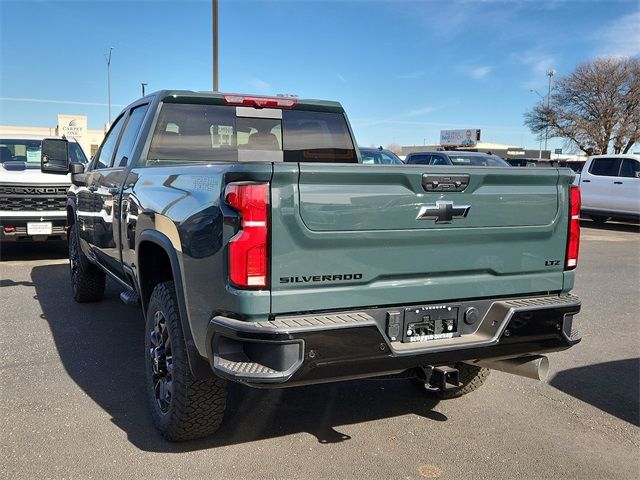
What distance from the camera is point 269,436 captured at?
11.5 feet

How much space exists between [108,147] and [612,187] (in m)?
13.8

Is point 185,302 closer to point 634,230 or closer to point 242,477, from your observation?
point 242,477

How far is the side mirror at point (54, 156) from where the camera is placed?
6.06 meters

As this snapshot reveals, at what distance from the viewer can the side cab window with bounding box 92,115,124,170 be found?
17.5ft

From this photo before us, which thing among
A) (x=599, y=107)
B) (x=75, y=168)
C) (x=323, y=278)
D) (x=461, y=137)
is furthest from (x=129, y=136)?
(x=461, y=137)

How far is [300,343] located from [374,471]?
101 centimetres

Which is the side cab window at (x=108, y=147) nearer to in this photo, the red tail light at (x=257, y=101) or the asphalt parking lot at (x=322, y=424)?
the red tail light at (x=257, y=101)

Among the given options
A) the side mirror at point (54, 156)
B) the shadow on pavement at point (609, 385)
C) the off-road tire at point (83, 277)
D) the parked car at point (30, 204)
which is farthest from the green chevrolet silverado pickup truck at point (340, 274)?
the parked car at point (30, 204)

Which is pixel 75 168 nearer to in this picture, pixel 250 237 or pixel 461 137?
pixel 250 237

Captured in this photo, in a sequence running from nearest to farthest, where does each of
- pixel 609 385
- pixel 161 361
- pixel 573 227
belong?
pixel 573 227, pixel 161 361, pixel 609 385

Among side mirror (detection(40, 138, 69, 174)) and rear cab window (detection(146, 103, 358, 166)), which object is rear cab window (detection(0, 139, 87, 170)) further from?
rear cab window (detection(146, 103, 358, 166))

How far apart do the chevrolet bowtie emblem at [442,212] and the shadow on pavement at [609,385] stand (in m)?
2.02

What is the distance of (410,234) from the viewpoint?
291 cm

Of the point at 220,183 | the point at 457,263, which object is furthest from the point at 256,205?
the point at 457,263
